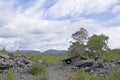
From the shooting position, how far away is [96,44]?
5950cm

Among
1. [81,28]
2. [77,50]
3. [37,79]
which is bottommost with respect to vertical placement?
[37,79]

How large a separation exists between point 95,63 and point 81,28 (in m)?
31.5

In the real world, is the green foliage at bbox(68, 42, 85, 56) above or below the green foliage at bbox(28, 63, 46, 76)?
above

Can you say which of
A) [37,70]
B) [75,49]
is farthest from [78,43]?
[37,70]

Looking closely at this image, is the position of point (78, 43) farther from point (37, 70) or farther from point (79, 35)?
point (37, 70)

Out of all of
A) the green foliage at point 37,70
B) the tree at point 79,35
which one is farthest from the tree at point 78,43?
the green foliage at point 37,70

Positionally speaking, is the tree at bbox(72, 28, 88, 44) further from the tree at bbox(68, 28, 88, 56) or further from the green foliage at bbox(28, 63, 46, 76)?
the green foliage at bbox(28, 63, 46, 76)

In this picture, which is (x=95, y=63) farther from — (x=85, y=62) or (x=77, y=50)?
(x=77, y=50)

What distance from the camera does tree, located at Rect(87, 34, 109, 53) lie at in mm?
59188

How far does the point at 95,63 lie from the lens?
34969 millimetres

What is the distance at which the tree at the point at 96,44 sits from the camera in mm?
59188

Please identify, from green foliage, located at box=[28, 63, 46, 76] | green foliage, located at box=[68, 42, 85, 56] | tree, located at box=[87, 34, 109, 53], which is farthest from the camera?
green foliage, located at box=[68, 42, 85, 56]

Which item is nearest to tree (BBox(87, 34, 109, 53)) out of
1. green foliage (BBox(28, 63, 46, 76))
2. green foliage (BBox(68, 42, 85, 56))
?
green foliage (BBox(68, 42, 85, 56))

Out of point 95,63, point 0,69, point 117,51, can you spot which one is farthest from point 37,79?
point 117,51
